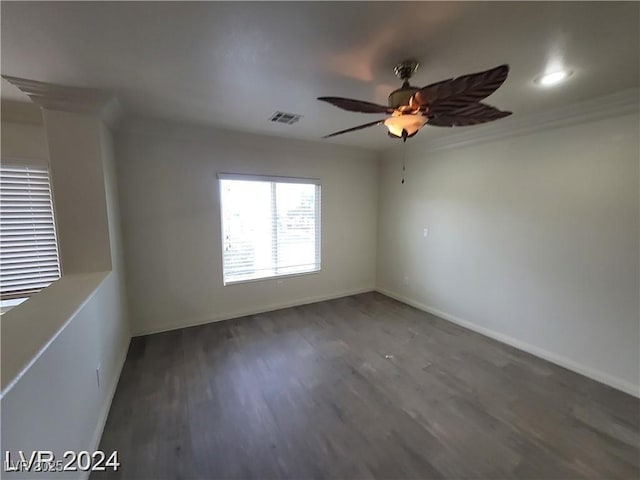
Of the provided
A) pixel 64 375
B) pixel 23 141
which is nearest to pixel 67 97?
pixel 23 141

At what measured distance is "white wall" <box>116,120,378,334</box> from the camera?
316 centimetres

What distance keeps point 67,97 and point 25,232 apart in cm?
159

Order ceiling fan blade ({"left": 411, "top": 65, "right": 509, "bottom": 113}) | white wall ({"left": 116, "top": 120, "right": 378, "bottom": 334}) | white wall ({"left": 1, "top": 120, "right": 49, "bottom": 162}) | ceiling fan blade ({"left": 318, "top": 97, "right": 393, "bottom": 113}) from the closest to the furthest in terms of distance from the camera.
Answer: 1. ceiling fan blade ({"left": 411, "top": 65, "right": 509, "bottom": 113})
2. ceiling fan blade ({"left": 318, "top": 97, "right": 393, "bottom": 113})
3. white wall ({"left": 1, "top": 120, "right": 49, "bottom": 162})
4. white wall ({"left": 116, "top": 120, "right": 378, "bottom": 334})

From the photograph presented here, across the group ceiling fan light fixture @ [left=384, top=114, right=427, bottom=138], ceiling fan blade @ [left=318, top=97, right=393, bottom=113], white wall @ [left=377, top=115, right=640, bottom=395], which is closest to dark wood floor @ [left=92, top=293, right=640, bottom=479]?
white wall @ [left=377, top=115, right=640, bottom=395]

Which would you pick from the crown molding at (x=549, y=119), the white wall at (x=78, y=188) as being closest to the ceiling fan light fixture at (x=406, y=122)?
the crown molding at (x=549, y=119)

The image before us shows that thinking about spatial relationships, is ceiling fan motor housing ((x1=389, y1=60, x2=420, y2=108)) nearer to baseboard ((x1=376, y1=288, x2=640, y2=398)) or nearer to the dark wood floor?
the dark wood floor

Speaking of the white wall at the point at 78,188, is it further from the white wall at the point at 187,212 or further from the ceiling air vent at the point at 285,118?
the ceiling air vent at the point at 285,118

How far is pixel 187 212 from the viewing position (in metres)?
3.42

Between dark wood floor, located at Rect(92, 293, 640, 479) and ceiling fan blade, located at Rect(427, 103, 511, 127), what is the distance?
2.20m

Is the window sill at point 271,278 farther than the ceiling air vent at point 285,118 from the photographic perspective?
Yes

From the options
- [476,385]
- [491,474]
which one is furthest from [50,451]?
[476,385]

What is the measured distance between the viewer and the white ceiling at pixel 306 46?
1349 mm

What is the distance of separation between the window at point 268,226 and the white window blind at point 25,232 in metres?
1.78

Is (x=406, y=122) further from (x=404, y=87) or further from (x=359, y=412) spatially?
(x=359, y=412)
